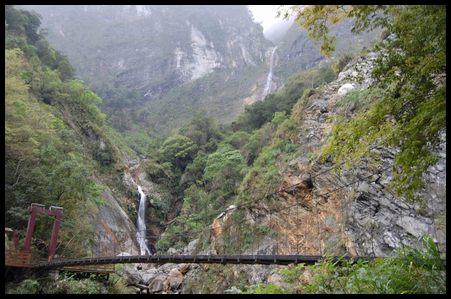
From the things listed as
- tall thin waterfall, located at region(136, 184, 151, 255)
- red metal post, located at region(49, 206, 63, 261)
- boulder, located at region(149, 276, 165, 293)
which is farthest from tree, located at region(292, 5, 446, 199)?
tall thin waterfall, located at region(136, 184, 151, 255)

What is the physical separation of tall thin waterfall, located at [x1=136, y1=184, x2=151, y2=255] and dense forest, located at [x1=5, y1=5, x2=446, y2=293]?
723mm

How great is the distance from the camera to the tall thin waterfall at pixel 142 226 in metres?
16.5

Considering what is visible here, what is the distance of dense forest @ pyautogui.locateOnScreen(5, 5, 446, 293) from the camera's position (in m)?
3.50

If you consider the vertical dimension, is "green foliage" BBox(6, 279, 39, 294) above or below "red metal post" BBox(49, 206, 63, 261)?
below

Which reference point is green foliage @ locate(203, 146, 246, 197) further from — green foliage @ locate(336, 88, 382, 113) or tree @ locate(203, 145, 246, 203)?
green foliage @ locate(336, 88, 382, 113)

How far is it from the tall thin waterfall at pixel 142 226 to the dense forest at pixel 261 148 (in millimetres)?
723

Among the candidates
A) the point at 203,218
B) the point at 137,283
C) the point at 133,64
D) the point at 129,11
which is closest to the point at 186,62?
the point at 133,64

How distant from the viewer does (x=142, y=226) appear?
59.7 ft

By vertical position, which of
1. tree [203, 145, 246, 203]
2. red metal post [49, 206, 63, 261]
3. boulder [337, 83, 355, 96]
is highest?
boulder [337, 83, 355, 96]

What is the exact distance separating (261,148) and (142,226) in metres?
7.28

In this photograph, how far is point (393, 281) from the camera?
309cm

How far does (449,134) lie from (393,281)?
4.71ft

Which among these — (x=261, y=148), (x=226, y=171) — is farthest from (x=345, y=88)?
(x=226, y=171)

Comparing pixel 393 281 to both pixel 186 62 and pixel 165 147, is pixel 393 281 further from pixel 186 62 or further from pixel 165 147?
pixel 186 62
